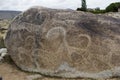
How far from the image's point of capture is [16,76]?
29.8 ft

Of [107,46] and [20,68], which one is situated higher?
[107,46]

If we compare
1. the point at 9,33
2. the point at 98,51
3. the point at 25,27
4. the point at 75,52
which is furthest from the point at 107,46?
the point at 9,33

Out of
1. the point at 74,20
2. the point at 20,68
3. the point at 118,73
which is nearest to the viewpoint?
the point at 118,73

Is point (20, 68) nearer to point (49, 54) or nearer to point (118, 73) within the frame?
point (49, 54)

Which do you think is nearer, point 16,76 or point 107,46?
→ point 107,46

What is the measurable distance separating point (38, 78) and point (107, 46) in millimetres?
1889

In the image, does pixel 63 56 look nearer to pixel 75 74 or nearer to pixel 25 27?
pixel 75 74

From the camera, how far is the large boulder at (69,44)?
8.52m

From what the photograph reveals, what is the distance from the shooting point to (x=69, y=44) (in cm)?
876

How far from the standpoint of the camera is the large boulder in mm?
8523

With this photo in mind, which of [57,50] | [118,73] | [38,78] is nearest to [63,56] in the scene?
[57,50]

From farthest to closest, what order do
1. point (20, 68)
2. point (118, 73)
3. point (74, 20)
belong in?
1. point (20, 68)
2. point (74, 20)
3. point (118, 73)

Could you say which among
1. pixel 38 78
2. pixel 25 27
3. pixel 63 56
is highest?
pixel 25 27

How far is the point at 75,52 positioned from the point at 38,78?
1138 mm
